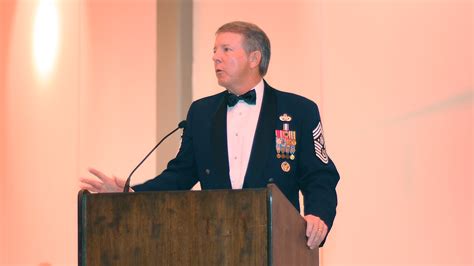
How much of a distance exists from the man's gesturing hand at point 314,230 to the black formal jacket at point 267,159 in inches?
5.0

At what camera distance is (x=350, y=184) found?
15.7ft

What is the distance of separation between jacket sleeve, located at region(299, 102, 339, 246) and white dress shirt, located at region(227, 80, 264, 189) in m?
0.20

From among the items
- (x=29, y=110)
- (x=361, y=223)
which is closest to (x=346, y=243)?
(x=361, y=223)

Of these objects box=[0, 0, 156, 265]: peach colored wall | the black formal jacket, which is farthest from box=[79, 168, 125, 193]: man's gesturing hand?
box=[0, 0, 156, 265]: peach colored wall

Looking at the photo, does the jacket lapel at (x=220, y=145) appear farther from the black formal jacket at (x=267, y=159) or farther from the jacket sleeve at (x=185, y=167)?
the jacket sleeve at (x=185, y=167)

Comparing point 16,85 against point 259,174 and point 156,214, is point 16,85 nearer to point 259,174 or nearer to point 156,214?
point 259,174

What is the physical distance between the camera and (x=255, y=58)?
3318 millimetres

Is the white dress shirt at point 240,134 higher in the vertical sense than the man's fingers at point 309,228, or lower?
higher

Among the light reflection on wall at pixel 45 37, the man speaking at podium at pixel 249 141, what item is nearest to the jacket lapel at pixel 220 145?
the man speaking at podium at pixel 249 141

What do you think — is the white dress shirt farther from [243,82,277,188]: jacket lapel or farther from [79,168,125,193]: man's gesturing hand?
[79,168,125,193]: man's gesturing hand

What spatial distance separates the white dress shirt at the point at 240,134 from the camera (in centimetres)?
307

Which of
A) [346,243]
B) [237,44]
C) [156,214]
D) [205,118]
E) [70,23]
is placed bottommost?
[346,243]

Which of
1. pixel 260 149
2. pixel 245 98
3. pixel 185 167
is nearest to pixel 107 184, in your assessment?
pixel 185 167

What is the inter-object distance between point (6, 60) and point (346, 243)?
315 cm
